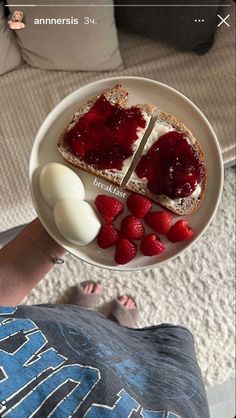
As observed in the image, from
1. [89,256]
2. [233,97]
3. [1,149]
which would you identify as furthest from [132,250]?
[233,97]

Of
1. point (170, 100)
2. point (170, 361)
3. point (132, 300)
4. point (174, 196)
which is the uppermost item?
point (170, 100)

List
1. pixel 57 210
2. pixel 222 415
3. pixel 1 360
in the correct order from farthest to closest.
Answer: pixel 222 415 → pixel 57 210 → pixel 1 360

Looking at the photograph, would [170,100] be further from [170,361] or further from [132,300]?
[132,300]

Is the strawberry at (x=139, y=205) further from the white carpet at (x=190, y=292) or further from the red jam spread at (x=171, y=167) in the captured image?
the white carpet at (x=190, y=292)

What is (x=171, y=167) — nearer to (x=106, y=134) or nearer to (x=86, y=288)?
(x=106, y=134)

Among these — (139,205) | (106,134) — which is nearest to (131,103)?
(106,134)
